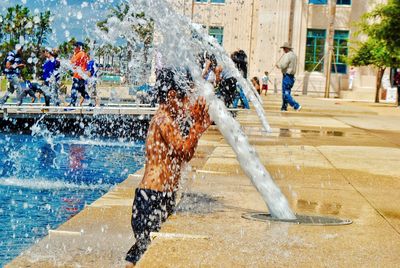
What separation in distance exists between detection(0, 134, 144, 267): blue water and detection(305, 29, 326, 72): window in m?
40.6

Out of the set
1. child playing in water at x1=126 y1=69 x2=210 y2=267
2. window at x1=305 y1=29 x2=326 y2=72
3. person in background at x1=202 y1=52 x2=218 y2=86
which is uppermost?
person in background at x1=202 y1=52 x2=218 y2=86

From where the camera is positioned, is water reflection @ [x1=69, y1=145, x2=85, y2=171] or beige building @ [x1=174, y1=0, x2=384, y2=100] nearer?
water reflection @ [x1=69, y1=145, x2=85, y2=171]

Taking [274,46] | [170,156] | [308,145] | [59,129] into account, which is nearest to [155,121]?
[170,156]

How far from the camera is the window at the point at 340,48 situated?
181 ft

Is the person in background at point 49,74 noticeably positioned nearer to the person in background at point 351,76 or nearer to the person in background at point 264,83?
the person in background at point 264,83

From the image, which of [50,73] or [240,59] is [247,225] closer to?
[240,59]

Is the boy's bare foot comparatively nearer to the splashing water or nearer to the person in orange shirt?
the splashing water

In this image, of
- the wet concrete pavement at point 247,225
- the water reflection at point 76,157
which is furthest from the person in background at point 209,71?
the water reflection at point 76,157

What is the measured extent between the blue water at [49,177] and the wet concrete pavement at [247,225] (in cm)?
96

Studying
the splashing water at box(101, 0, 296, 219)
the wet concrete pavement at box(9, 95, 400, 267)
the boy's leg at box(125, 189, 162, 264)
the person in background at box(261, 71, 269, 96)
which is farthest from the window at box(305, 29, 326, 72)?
the boy's leg at box(125, 189, 162, 264)

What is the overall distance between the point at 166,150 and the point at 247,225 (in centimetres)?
63

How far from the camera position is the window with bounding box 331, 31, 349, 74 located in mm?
55259

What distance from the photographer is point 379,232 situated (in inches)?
192

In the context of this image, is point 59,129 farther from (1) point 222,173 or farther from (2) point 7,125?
(1) point 222,173
